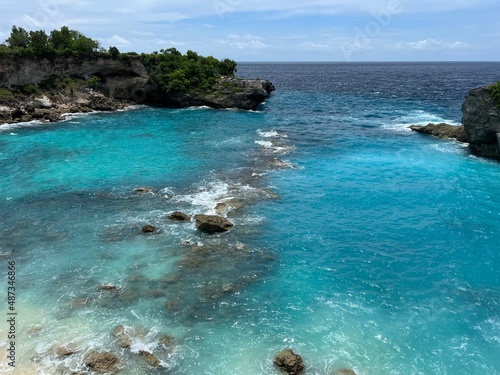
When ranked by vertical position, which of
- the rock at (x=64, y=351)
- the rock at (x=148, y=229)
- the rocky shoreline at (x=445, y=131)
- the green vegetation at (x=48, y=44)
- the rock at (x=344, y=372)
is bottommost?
the rock at (x=344, y=372)

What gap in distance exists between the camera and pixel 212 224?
3681cm

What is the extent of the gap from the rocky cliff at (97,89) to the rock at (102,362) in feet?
249

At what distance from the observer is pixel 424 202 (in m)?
43.8

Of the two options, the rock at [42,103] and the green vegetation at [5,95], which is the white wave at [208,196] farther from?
the rock at [42,103]

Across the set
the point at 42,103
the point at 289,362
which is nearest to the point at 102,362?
the point at 289,362

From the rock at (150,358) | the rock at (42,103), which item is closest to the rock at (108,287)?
the rock at (150,358)

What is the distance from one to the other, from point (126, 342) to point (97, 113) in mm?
83807

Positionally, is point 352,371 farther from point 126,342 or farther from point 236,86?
point 236,86

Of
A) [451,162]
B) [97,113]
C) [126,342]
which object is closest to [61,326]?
[126,342]

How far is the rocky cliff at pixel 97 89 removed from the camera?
90.3 meters

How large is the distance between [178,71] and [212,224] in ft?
252

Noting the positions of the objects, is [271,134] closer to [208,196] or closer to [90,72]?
[208,196]

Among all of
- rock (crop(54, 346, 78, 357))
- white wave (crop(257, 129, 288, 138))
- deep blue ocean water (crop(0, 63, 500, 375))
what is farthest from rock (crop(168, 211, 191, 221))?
white wave (crop(257, 129, 288, 138))

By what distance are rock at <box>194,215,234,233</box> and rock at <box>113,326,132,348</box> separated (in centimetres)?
1343
